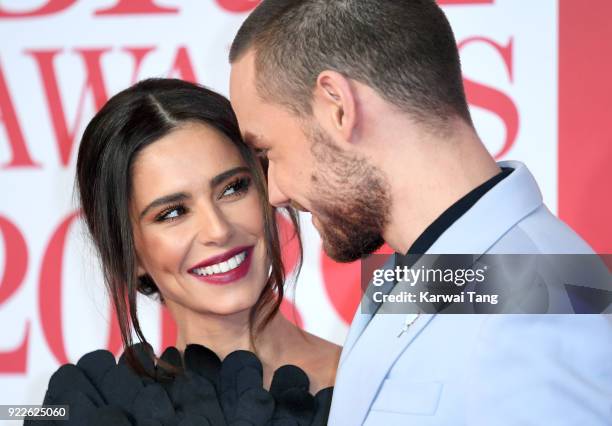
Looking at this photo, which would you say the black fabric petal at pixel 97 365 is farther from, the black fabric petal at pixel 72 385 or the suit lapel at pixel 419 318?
the suit lapel at pixel 419 318

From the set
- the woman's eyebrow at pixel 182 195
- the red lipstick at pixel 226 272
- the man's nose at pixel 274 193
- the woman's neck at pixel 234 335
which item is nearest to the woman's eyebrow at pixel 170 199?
the woman's eyebrow at pixel 182 195

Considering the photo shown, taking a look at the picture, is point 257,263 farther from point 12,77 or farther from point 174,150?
point 12,77

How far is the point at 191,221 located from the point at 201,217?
24 mm

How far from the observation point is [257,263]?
5.96 feet

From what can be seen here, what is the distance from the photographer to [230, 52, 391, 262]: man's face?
4.24ft

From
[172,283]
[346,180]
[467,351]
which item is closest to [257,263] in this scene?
[172,283]

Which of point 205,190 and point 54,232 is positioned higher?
point 205,190

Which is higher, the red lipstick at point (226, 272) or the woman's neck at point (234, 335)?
the red lipstick at point (226, 272)

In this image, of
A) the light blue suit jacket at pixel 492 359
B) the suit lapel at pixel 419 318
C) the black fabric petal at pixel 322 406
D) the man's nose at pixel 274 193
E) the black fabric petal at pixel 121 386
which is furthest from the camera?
the black fabric petal at pixel 121 386

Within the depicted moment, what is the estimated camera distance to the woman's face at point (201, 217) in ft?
5.76

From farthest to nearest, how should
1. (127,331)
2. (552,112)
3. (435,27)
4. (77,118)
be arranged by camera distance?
(77,118) → (552,112) → (127,331) → (435,27)

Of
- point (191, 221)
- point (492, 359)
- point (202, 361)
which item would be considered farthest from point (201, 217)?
point (492, 359)

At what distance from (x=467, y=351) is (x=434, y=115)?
327 mm

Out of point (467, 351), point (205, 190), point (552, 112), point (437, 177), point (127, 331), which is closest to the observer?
point (467, 351)
